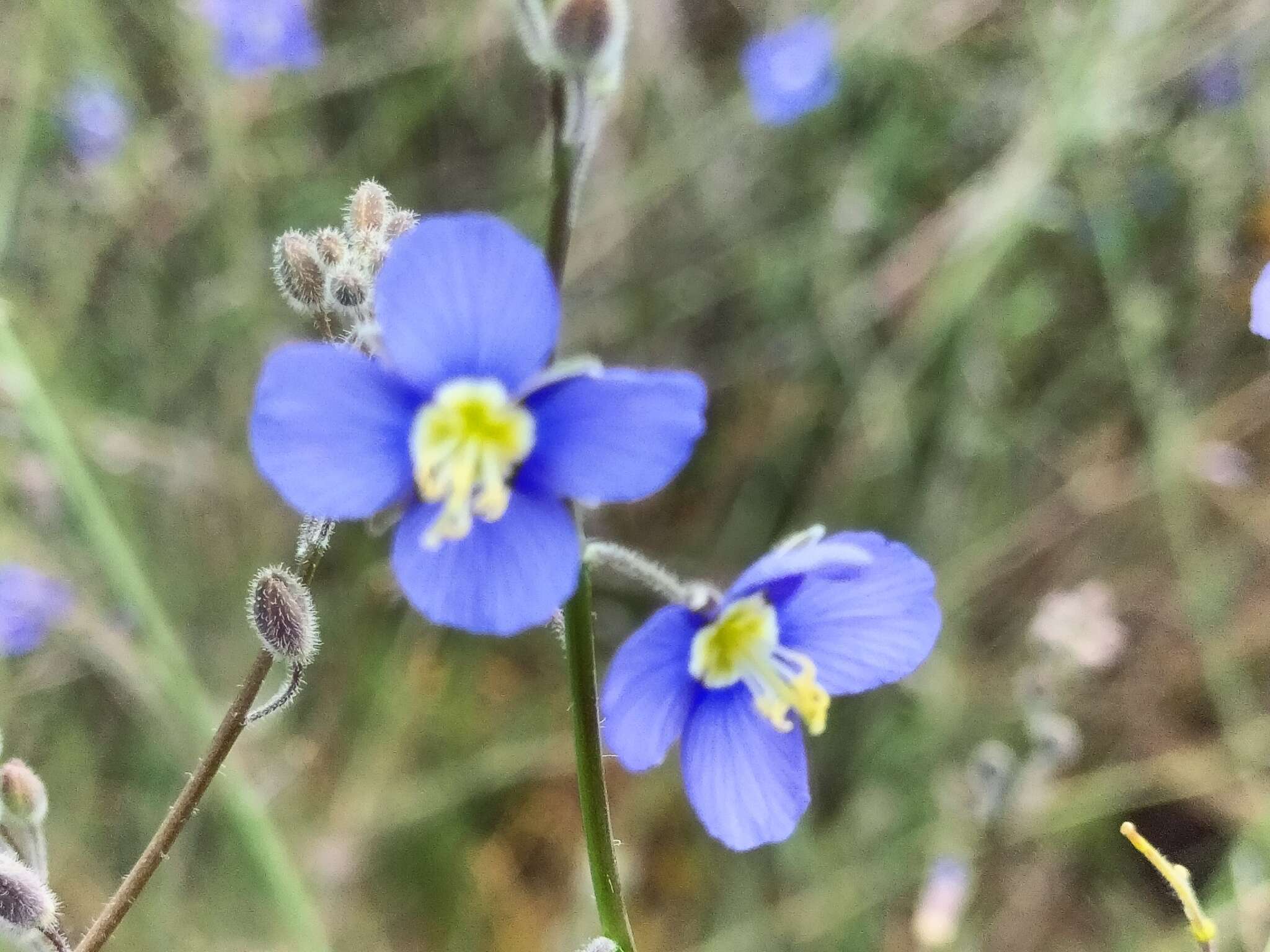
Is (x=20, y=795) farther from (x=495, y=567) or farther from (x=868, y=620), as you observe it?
(x=868, y=620)

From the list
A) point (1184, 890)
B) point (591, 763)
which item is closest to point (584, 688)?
point (591, 763)

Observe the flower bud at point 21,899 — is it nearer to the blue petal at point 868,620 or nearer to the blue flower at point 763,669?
the blue flower at point 763,669

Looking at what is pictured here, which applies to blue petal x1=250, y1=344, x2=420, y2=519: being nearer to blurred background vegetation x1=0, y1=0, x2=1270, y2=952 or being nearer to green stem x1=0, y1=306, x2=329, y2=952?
green stem x1=0, y1=306, x2=329, y2=952

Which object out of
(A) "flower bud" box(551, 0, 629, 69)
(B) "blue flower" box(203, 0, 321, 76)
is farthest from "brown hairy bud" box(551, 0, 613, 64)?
(B) "blue flower" box(203, 0, 321, 76)

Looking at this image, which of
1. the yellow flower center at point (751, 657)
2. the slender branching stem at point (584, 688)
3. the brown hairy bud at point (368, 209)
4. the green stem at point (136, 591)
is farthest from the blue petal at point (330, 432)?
the green stem at point (136, 591)

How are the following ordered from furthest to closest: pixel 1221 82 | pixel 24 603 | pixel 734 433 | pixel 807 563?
pixel 1221 82 → pixel 734 433 → pixel 24 603 → pixel 807 563
